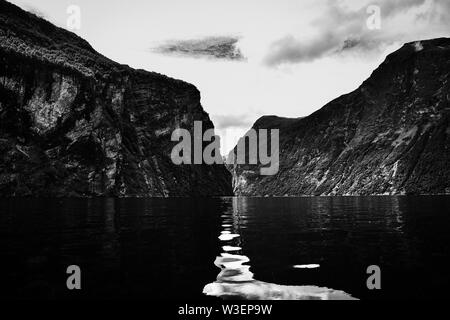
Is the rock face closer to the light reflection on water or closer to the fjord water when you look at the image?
the fjord water

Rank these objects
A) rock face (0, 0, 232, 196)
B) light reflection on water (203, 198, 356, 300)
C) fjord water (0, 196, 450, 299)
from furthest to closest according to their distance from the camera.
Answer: rock face (0, 0, 232, 196) → fjord water (0, 196, 450, 299) → light reflection on water (203, 198, 356, 300)

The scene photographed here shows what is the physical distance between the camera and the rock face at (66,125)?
120750 millimetres

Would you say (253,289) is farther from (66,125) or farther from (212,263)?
(66,125)

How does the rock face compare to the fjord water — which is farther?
the rock face

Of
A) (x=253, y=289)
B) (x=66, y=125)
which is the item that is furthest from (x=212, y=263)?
(x=66, y=125)

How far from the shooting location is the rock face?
121m

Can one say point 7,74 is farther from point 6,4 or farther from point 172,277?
point 172,277

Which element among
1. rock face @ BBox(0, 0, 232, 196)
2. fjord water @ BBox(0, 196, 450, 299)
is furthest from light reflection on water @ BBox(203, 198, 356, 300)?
rock face @ BBox(0, 0, 232, 196)

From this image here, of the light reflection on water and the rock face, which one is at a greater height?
the rock face

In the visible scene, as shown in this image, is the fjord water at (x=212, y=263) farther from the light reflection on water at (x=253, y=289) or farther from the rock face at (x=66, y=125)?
the rock face at (x=66, y=125)

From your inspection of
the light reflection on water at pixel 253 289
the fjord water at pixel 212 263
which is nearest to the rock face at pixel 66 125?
the fjord water at pixel 212 263

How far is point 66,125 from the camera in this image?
136m

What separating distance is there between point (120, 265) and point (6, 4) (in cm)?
17475
